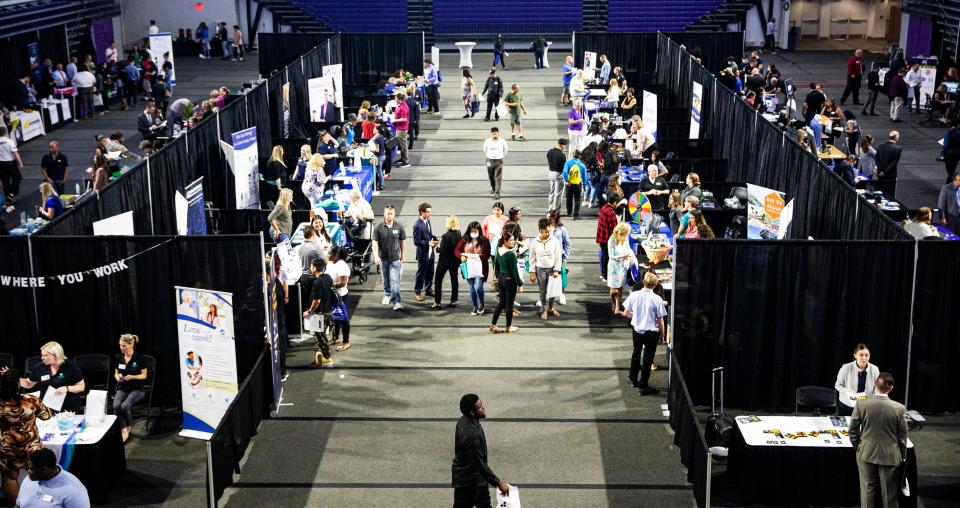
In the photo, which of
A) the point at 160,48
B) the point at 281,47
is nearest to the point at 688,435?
the point at 281,47

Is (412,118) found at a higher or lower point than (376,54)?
lower

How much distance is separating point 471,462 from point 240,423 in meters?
3.07

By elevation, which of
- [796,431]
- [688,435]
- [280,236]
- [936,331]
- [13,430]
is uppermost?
[280,236]

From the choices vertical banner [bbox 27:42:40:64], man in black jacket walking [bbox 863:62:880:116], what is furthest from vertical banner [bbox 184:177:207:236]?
man in black jacket walking [bbox 863:62:880:116]

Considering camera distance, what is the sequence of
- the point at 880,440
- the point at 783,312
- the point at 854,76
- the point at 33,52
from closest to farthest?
the point at 880,440 < the point at 783,312 < the point at 33,52 < the point at 854,76

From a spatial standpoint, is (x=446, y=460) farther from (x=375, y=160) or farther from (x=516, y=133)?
(x=516, y=133)

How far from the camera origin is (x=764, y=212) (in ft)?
51.8

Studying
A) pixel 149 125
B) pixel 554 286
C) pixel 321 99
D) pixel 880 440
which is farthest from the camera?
pixel 321 99

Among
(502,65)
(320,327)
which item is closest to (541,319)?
(320,327)

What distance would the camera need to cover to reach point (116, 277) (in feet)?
40.2

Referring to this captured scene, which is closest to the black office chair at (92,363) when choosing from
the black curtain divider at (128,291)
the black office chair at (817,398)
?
A: the black curtain divider at (128,291)

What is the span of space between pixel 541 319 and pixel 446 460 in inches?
174

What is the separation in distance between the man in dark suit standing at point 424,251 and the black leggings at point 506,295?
1.68 metres

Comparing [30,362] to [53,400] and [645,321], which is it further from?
[645,321]
